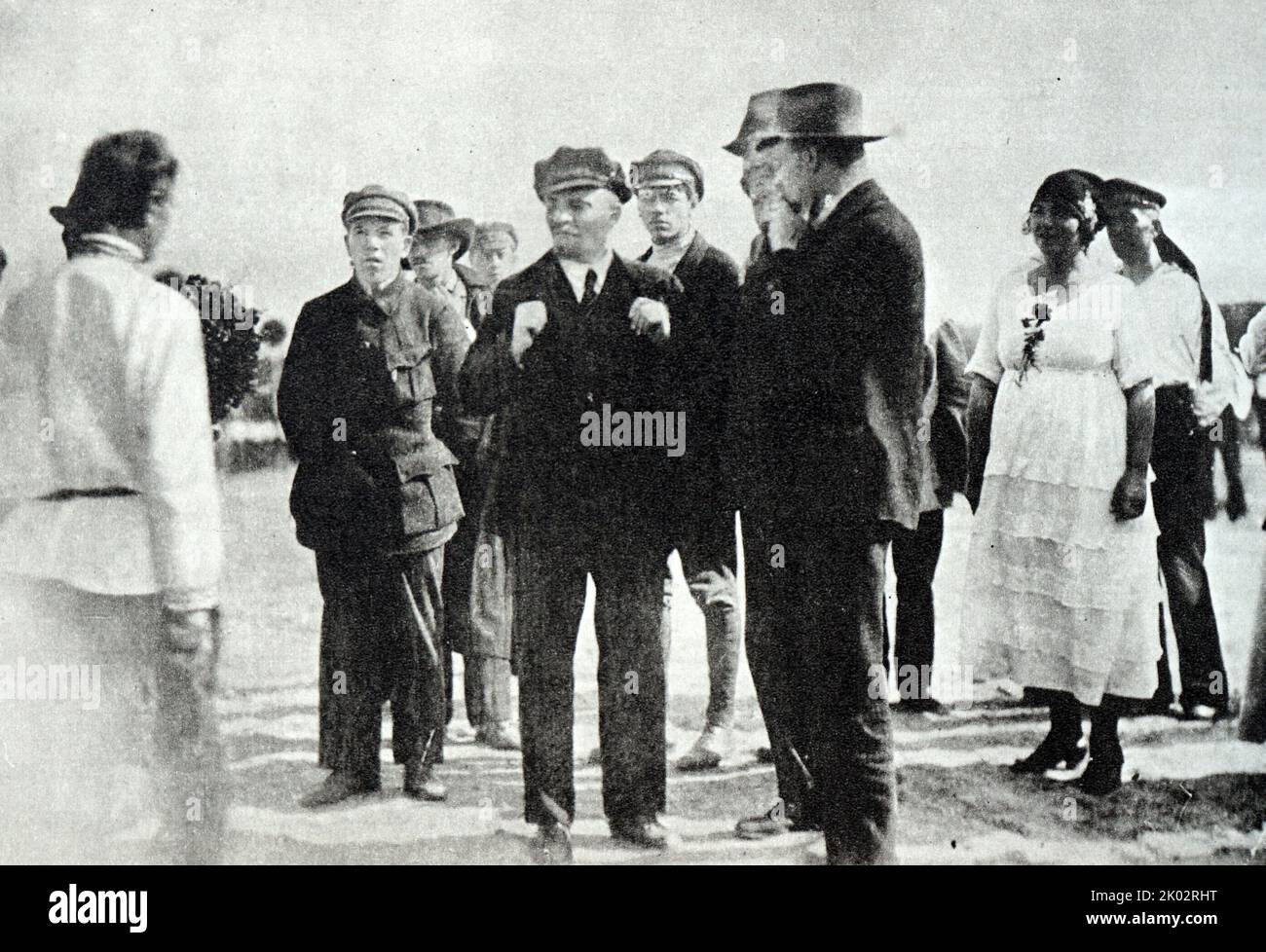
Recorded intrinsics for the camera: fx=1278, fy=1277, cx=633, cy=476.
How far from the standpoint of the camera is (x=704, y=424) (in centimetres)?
412

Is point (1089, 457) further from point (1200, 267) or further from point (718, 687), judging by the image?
point (718, 687)

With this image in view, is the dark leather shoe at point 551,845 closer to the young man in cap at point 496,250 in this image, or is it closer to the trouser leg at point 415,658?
the trouser leg at point 415,658

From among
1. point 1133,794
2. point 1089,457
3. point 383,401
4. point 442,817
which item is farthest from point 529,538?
point 1133,794

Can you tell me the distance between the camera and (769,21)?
435 centimetres

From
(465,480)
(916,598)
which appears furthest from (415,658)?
(916,598)

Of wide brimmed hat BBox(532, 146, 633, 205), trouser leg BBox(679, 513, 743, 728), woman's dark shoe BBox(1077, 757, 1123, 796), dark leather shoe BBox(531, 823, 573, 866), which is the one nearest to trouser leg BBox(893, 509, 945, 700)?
trouser leg BBox(679, 513, 743, 728)

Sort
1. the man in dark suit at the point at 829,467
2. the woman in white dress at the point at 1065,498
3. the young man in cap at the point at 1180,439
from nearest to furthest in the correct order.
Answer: the man in dark suit at the point at 829,467 < the woman in white dress at the point at 1065,498 < the young man in cap at the point at 1180,439

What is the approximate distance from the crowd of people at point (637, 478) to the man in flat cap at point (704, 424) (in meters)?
0.01

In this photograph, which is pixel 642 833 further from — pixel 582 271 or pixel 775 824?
pixel 582 271

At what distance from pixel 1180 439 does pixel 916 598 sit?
106 centimetres

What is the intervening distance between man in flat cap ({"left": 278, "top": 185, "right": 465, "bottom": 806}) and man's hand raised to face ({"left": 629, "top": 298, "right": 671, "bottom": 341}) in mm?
579

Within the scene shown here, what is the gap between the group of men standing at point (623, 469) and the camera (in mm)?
4016

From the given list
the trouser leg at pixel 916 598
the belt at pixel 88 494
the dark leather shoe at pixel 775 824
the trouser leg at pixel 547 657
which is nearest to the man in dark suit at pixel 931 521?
the trouser leg at pixel 916 598

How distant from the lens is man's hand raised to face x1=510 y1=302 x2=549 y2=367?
4.11 m
